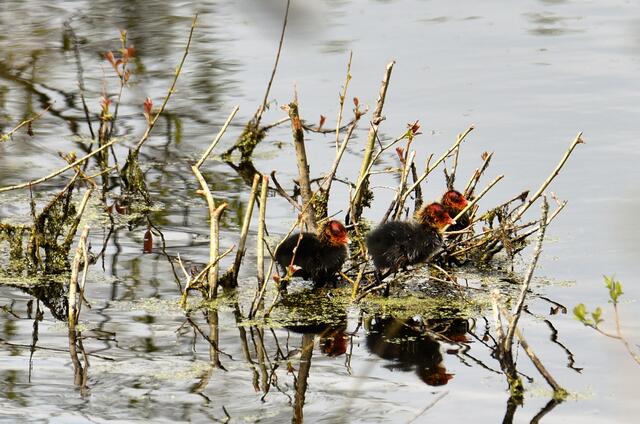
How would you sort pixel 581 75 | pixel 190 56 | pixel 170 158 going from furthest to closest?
pixel 190 56, pixel 581 75, pixel 170 158

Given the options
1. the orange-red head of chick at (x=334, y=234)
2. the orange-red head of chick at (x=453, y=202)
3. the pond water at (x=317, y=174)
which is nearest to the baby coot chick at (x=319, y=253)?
the orange-red head of chick at (x=334, y=234)

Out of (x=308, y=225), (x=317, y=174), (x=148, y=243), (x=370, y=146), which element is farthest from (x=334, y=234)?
(x=317, y=174)

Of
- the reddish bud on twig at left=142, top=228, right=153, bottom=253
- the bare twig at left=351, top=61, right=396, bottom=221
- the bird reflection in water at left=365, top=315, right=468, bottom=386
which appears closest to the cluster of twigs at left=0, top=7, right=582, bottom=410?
the bare twig at left=351, top=61, right=396, bottom=221

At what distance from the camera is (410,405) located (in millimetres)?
4098

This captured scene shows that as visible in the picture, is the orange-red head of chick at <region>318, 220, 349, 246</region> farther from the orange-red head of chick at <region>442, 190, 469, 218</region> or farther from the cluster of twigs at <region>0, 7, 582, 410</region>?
the orange-red head of chick at <region>442, 190, 469, 218</region>

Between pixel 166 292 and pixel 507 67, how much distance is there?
550 cm

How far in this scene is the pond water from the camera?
4.11 m

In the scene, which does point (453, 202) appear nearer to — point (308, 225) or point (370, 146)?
point (370, 146)

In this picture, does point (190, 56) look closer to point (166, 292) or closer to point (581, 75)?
point (581, 75)

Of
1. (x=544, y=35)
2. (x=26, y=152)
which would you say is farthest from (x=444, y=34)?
(x=26, y=152)

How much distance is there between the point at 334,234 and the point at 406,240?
35 centimetres

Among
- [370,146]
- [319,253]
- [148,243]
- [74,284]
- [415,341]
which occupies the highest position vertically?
[370,146]

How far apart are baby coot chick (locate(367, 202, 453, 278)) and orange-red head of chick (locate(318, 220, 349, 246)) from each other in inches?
4.7

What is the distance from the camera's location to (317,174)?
774cm
